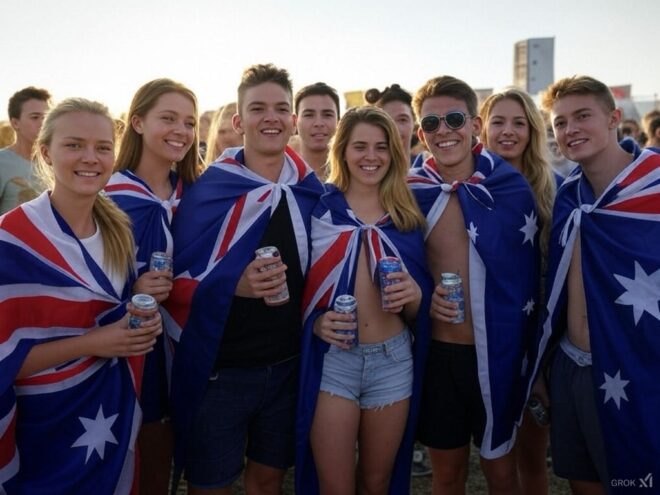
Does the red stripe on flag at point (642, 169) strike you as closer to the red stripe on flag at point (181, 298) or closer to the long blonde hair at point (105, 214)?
the red stripe on flag at point (181, 298)

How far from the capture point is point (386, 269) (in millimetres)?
2840

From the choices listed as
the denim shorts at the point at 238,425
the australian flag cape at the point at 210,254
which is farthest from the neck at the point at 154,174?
the denim shorts at the point at 238,425

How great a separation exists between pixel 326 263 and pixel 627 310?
1550mm

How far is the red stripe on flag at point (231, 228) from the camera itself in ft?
10.2

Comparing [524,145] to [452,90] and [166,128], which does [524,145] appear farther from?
[166,128]

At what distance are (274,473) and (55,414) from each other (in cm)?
123

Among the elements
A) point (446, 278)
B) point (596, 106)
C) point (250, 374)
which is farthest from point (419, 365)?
point (596, 106)

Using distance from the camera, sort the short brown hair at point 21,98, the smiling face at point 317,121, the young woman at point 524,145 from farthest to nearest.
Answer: the short brown hair at point 21,98, the smiling face at point 317,121, the young woman at point 524,145

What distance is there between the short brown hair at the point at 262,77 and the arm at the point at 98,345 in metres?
1.50

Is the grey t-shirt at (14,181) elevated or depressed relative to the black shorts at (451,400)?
elevated

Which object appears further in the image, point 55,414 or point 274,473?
point 274,473

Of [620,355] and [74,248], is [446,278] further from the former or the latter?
[74,248]

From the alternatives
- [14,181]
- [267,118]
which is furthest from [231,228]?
[14,181]

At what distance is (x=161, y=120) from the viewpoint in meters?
3.17
